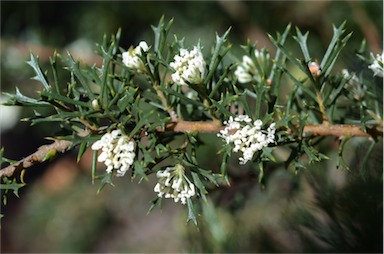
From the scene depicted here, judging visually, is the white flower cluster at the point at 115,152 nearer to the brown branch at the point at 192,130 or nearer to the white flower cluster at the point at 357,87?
the brown branch at the point at 192,130

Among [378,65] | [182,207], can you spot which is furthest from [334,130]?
[182,207]

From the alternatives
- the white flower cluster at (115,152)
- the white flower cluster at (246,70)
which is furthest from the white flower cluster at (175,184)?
the white flower cluster at (246,70)

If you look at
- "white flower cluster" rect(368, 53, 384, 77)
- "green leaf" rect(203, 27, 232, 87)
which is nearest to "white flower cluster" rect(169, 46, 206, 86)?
"green leaf" rect(203, 27, 232, 87)

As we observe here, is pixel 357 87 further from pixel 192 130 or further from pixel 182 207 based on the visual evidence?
pixel 182 207

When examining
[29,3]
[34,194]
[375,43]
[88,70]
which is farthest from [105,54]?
[34,194]

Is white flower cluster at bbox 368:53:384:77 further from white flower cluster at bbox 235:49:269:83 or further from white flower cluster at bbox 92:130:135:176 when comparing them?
white flower cluster at bbox 92:130:135:176

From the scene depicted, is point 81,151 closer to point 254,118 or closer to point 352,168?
point 254,118
